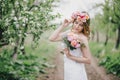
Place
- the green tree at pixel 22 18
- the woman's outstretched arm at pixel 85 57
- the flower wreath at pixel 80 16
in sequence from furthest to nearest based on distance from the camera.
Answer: the green tree at pixel 22 18, the flower wreath at pixel 80 16, the woman's outstretched arm at pixel 85 57

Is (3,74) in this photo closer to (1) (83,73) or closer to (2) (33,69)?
(2) (33,69)

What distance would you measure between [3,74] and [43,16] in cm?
276

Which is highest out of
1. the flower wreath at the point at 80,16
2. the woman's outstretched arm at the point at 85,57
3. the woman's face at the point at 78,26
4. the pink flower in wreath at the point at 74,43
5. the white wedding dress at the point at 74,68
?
the flower wreath at the point at 80,16

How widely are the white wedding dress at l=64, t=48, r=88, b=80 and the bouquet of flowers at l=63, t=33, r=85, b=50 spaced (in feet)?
0.43

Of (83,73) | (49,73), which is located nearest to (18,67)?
(49,73)

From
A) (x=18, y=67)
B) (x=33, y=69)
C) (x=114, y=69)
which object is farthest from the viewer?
(x=114, y=69)

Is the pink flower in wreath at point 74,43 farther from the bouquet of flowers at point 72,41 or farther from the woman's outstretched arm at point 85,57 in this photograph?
the woman's outstretched arm at point 85,57

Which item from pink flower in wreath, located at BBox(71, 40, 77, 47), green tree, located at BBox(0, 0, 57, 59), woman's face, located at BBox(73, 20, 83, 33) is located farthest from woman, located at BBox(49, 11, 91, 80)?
green tree, located at BBox(0, 0, 57, 59)

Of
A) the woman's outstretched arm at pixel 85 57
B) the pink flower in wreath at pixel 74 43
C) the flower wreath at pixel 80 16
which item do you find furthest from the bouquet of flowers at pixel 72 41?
the flower wreath at pixel 80 16

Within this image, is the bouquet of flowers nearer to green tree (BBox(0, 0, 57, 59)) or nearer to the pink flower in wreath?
the pink flower in wreath

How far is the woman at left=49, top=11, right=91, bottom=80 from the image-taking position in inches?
262

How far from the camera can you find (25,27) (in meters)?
11.7

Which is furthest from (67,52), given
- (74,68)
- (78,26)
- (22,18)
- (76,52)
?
(22,18)

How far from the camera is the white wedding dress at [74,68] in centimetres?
679
